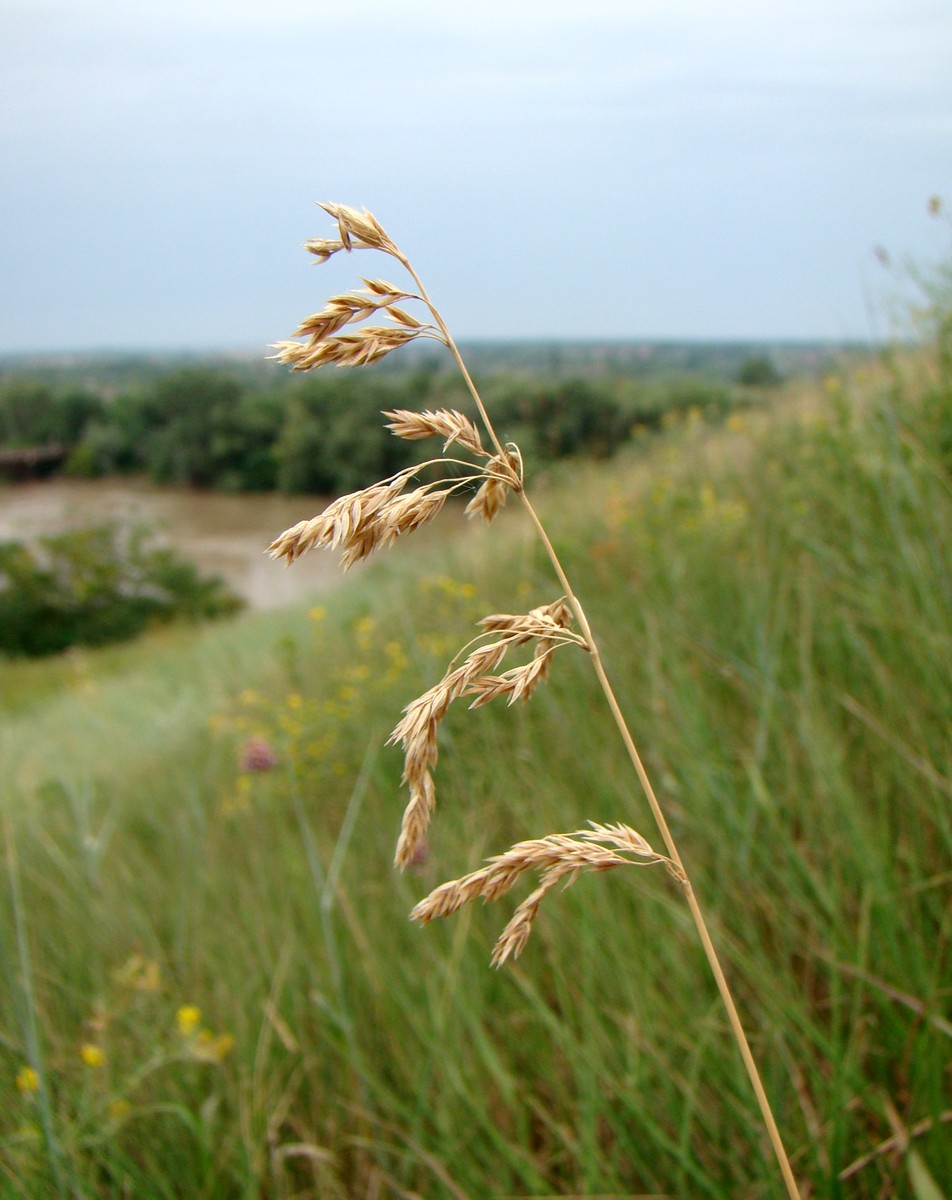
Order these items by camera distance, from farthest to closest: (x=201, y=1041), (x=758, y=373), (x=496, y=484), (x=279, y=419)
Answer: (x=279, y=419), (x=758, y=373), (x=201, y=1041), (x=496, y=484)

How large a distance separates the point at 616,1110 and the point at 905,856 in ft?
1.88

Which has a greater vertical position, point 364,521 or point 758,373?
point 758,373

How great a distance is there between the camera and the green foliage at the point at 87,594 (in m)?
26.2

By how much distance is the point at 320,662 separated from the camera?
463cm

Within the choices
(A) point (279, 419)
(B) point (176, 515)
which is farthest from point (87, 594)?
(A) point (279, 419)

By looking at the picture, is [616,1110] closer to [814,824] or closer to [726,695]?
[814,824]

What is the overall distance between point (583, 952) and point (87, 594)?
90.3 ft

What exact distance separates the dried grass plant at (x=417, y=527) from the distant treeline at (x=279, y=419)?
24.9 ft

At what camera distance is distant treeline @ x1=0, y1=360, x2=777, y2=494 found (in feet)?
31.2

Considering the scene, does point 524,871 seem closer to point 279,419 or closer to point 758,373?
point 758,373

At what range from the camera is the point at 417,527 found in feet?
1.65

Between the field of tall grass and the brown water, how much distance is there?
78.7 feet

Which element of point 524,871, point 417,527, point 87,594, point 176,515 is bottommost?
point 87,594

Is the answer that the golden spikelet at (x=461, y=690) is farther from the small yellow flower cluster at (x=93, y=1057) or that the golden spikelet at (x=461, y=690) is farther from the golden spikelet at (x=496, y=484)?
the small yellow flower cluster at (x=93, y=1057)
